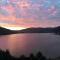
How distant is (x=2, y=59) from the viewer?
34.3 feet

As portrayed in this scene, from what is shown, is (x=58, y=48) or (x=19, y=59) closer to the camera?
(x=19, y=59)

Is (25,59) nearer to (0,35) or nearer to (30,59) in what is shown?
(30,59)

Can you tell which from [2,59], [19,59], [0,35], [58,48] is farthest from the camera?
[0,35]

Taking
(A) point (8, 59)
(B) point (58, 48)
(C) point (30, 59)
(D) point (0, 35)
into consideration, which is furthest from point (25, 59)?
(D) point (0, 35)

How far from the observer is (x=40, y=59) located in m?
11.7

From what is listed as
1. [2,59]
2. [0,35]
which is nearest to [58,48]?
[2,59]

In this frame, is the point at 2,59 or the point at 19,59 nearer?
the point at 2,59

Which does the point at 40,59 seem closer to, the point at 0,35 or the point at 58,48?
the point at 58,48

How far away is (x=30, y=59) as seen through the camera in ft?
38.3

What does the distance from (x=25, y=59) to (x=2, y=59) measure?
5.21 feet

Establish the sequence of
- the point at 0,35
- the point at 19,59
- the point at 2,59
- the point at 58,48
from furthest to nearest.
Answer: the point at 0,35
the point at 58,48
the point at 19,59
the point at 2,59

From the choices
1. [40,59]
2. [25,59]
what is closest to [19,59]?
[25,59]

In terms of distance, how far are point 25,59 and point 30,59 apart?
279mm

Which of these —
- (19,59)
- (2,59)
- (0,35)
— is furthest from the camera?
(0,35)
